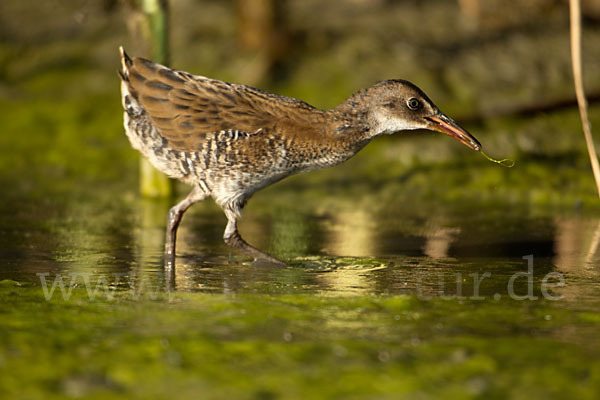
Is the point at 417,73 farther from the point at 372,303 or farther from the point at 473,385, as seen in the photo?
the point at 473,385

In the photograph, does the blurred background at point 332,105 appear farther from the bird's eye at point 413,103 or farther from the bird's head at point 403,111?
the bird's eye at point 413,103

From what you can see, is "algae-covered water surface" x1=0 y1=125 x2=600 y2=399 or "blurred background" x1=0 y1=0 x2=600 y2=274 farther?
"blurred background" x1=0 y1=0 x2=600 y2=274

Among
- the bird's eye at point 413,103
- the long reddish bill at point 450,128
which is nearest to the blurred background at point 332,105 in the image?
the long reddish bill at point 450,128

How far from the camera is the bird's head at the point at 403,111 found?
7.15m

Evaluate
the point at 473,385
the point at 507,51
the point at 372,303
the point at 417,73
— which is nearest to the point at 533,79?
the point at 507,51

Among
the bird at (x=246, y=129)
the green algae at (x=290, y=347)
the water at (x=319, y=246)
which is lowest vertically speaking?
the green algae at (x=290, y=347)

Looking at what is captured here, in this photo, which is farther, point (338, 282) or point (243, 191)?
point (243, 191)

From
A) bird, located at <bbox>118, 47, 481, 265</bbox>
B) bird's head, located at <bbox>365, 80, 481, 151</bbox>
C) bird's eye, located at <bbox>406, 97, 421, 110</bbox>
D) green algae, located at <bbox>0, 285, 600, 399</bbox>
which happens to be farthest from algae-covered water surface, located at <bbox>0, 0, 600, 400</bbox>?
bird's eye, located at <bbox>406, 97, 421, 110</bbox>

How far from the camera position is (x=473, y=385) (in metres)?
4.29

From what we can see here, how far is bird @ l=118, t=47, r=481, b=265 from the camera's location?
7047 millimetres

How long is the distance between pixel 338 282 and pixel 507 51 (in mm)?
8928

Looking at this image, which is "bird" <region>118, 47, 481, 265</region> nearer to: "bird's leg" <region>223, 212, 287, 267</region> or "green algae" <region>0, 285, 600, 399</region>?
"bird's leg" <region>223, 212, 287, 267</region>

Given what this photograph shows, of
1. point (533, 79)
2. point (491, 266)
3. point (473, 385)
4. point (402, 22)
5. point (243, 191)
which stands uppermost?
point (402, 22)

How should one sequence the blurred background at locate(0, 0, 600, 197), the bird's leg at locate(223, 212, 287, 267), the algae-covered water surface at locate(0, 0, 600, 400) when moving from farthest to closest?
the blurred background at locate(0, 0, 600, 197)
the bird's leg at locate(223, 212, 287, 267)
the algae-covered water surface at locate(0, 0, 600, 400)
